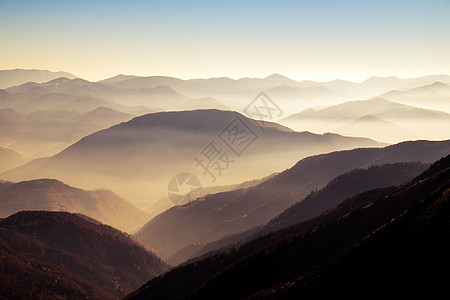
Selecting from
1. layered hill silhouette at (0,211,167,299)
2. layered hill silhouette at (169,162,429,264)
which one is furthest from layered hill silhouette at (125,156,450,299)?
layered hill silhouette at (169,162,429,264)

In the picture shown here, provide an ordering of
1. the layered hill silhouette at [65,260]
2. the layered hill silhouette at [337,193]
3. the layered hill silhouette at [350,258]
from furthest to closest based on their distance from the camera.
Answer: the layered hill silhouette at [337,193] < the layered hill silhouette at [65,260] < the layered hill silhouette at [350,258]

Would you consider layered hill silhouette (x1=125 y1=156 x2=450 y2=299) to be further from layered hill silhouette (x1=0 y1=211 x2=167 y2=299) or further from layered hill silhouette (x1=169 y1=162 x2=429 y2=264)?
Answer: layered hill silhouette (x1=169 y1=162 x2=429 y2=264)

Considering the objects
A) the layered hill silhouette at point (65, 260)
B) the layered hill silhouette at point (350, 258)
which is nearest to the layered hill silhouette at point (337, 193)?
the layered hill silhouette at point (65, 260)

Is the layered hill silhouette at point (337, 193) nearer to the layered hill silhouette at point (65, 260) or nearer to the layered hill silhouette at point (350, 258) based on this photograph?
the layered hill silhouette at point (65, 260)

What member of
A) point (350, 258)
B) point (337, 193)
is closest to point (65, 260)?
point (337, 193)

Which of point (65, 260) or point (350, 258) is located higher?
point (350, 258)

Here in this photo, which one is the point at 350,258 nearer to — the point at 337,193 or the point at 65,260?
the point at 65,260
